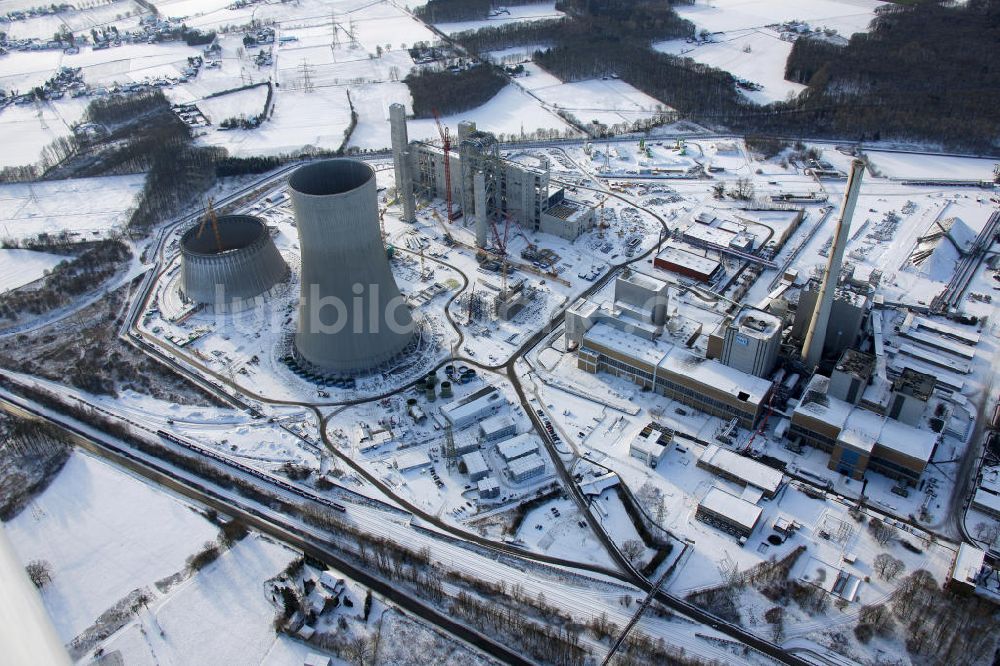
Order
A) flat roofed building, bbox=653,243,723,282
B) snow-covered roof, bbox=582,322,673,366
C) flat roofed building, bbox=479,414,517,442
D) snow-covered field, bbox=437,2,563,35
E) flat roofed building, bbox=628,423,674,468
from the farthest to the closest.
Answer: snow-covered field, bbox=437,2,563,35
flat roofed building, bbox=653,243,723,282
snow-covered roof, bbox=582,322,673,366
flat roofed building, bbox=479,414,517,442
flat roofed building, bbox=628,423,674,468

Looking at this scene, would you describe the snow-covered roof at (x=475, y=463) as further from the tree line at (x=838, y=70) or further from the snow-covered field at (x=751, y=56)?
the snow-covered field at (x=751, y=56)

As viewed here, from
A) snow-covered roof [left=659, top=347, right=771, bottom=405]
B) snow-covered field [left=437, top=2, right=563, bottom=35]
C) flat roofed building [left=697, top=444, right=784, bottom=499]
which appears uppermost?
snow-covered field [left=437, top=2, right=563, bottom=35]

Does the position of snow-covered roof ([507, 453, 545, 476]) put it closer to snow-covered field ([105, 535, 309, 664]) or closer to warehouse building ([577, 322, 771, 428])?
warehouse building ([577, 322, 771, 428])

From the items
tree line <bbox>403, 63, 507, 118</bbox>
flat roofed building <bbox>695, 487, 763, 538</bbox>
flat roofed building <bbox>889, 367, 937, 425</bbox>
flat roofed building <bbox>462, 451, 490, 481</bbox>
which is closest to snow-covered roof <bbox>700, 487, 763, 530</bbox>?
flat roofed building <bbox>695, 487, 763, 538</bbox>

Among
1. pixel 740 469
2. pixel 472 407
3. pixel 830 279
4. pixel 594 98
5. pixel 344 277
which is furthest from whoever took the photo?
pixel 594 98

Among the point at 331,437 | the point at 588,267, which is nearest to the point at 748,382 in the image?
the point at 588,267

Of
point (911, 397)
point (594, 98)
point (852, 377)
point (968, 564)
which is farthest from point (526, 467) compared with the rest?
point (594, 98)

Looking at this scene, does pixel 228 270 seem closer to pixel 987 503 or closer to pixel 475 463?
pixel 475 463
